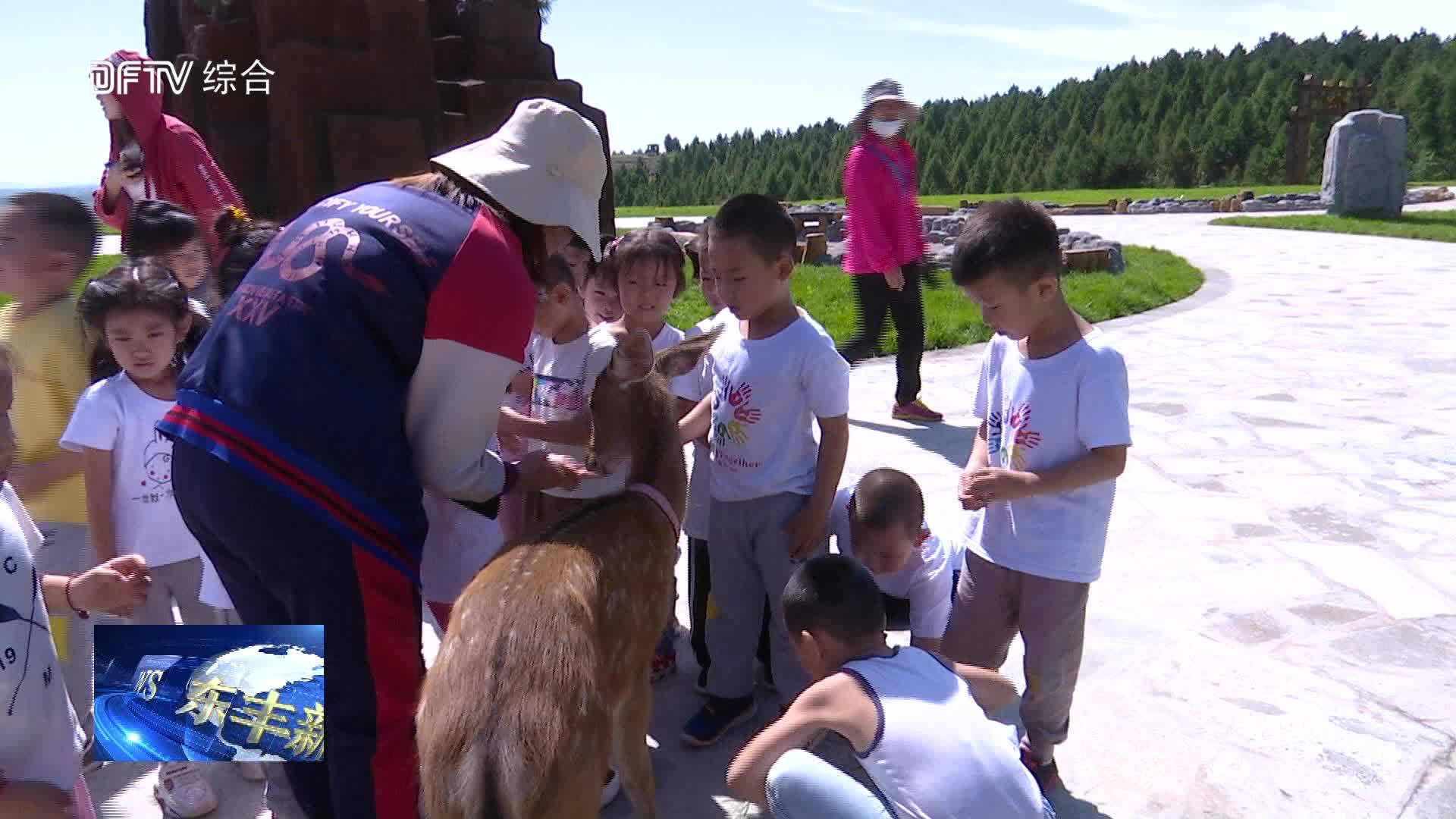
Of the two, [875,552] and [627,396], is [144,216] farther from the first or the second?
[875,552]

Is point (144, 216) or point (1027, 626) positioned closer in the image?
point (1027, 626)

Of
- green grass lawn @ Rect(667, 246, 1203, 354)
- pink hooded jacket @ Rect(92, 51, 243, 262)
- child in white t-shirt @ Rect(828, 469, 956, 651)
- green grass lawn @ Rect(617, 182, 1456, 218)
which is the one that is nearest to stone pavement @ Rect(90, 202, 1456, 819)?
green grass lawn @ Rect(667, 246, 1203, 354)

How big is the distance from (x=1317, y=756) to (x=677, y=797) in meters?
2.10

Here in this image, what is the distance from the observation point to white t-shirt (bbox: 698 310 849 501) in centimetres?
336

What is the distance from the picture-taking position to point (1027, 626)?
120 inches

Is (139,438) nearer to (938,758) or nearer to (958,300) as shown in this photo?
(938,758)

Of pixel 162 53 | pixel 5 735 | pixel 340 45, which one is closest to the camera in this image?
pixel 5 735

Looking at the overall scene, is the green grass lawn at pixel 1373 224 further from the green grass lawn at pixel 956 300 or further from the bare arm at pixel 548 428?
the bare arm at pixel 548 428

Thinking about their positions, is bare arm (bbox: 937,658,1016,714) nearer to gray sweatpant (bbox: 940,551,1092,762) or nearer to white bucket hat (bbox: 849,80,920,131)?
gray sweatpant (bbox: 940,551,1092,762)

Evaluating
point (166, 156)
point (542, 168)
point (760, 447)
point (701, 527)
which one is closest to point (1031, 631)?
point (760, 447)

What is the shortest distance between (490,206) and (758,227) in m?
1.15

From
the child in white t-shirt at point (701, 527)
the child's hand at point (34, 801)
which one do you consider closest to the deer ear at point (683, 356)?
the child in white t-shirt at point (701, 527)

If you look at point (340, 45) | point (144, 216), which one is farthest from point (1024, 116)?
point (144, 216)

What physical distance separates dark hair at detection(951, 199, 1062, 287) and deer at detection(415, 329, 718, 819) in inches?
45.9
